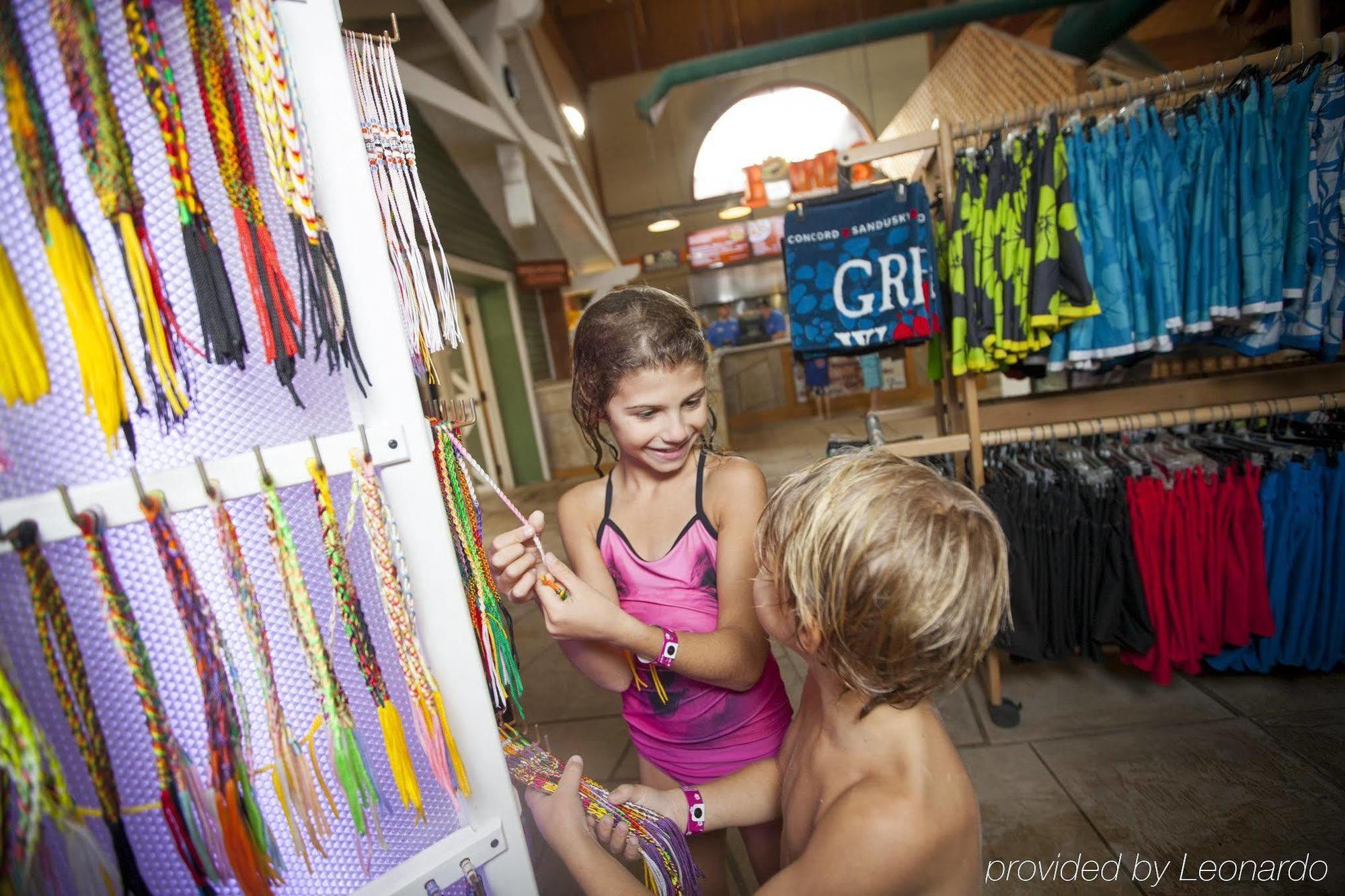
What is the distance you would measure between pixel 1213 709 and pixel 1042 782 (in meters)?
0.76

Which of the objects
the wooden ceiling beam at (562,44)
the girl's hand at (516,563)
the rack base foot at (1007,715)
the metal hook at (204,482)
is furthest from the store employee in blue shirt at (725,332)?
the metal hook at (204,482)

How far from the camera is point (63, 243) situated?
19.0 inches

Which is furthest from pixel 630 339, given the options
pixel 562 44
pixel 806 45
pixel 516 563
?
pixel 562 44

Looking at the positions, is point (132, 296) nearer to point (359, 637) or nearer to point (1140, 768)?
point (359, 637)

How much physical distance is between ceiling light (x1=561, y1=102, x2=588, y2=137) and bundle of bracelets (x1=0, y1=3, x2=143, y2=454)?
8489 mm

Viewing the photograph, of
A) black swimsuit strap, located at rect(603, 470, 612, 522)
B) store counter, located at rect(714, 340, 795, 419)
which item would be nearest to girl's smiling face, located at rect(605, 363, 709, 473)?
black swimsuit strap, located at rect(603, 470, 612, 522)

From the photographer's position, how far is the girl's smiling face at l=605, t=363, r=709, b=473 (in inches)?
41.8

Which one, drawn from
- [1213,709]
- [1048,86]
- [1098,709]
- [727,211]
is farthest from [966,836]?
[727,211]

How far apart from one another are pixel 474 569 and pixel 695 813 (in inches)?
25.3

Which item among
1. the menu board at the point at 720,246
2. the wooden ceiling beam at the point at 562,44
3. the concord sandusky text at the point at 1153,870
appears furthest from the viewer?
the menu board at the point at 720,246

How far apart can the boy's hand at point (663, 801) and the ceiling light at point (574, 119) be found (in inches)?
336

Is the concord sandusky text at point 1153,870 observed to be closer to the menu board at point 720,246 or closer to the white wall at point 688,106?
the menu board at point 720,246

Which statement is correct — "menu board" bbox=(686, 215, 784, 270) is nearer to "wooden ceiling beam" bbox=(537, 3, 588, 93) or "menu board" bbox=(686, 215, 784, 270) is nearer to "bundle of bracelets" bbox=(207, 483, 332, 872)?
"wooden ceiling beam" bbox=(537, 3, 588, 93)

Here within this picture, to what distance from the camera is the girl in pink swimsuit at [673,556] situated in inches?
41.9
